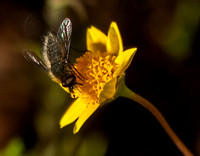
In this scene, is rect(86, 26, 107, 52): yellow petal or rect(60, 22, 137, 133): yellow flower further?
rect(86, 26, 107, 52): yellow petal

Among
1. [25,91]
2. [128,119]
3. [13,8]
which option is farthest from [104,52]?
[13,8]

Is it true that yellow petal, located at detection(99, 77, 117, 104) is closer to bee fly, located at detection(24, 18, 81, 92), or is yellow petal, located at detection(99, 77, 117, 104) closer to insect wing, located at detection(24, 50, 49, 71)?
bee fly, located at detection(24, 18, 81, 92)

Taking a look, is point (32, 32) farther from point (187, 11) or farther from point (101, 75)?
point (187, 11)

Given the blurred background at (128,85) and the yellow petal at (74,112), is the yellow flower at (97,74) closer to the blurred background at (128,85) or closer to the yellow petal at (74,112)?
the yellow petal at (74,112)

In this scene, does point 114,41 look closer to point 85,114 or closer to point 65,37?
point 65,37

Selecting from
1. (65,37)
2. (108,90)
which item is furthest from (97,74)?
(65,37)

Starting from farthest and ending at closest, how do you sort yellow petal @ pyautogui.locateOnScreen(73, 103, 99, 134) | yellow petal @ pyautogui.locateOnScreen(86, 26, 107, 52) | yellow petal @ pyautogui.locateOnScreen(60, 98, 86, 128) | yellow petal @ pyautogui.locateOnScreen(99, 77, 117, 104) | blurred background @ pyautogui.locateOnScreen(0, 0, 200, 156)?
1. blurred background @ pyautogui.locateOnScreen(0, 0, 200, 156)
2. yellow petal @ pyautogui.locateOnScreen(86, 26, 107, 52)
3. yellow petal @ pyautogui.locateOnScreen(60, 98, 86, 128)
4. yellow petal @ pyautogui.locateOnScreen(73, 103, 99, 134)
5. yellow petal @ pyautogui.locateOnScreen(99, 77, 117, 104)

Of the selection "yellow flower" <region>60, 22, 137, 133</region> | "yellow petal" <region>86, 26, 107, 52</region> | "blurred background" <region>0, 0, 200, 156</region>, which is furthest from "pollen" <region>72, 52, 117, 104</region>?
"blurred background" <region>0, 0, 200, 156</region>
